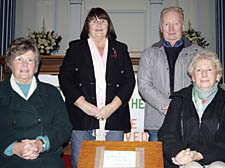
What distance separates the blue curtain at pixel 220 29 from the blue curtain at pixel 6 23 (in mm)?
4743

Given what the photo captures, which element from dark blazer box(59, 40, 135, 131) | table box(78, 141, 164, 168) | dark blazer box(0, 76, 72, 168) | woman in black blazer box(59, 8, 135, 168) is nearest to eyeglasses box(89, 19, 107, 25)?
woman in black blazer box(59, 8, 135, 168)

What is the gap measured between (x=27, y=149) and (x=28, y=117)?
0.85 ft

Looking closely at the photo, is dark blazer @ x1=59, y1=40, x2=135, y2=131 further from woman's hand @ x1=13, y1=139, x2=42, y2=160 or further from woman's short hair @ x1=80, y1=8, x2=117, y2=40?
woman's hand @ x1=13, y1=139, x2=42, y2=160

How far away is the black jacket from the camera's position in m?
2.10

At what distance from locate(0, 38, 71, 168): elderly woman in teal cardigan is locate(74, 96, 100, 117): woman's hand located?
16 centimetres

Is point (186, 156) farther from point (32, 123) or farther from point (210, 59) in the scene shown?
point (32, 123)

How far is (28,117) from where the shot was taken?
2189 millimetres

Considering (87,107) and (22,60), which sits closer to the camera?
(22,60)

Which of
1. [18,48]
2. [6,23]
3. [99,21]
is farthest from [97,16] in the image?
[6,23]

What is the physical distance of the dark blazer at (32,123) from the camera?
2.12m

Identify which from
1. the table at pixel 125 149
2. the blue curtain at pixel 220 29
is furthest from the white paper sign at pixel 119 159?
the blue curtain at pixel 220 29

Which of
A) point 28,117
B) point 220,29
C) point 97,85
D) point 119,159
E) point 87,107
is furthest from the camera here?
point 220,29

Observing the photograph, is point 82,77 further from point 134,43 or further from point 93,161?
point 134,43

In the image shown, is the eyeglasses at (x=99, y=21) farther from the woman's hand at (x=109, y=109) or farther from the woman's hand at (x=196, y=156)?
the woman's hand at (x=196, y=156)
